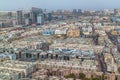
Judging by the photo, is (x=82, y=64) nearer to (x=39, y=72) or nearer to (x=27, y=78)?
(x=39, y=72)

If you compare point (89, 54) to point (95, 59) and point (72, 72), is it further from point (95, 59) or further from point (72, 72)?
point (72, 72)

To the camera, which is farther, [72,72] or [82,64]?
[82,64]

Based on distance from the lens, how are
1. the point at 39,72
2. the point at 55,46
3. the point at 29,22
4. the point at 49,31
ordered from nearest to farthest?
the point at 39,72
the point at 55,46
the point at 49,31
the point at 29,22

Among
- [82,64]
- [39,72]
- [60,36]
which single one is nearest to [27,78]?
[39,72]

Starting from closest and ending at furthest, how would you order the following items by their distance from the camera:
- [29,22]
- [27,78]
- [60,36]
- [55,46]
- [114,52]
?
[27,78] < [114,52] < [55,46] < [60,36] < [29,22]

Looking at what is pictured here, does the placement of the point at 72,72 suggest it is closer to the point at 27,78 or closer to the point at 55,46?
the point at 27,78

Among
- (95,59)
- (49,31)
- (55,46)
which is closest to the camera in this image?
(95,59)

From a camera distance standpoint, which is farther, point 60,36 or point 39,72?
point 60,36

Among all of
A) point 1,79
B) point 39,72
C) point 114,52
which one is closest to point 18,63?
point 39,72

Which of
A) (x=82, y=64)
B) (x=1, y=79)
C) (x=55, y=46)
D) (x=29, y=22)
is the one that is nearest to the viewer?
(x=1, y=79)
